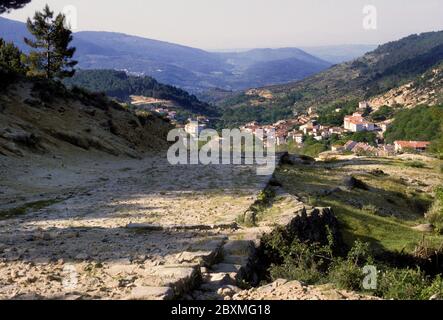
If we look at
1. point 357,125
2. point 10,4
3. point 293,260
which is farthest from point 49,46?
point 357,125

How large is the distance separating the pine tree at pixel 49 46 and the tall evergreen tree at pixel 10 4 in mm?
4383

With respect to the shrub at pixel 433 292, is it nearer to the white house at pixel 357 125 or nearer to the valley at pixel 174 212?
the valley at pixel 174 212

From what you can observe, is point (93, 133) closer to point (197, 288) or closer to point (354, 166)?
point (354, 166)

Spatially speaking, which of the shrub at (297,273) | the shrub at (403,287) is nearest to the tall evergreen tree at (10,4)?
the shrub at (297,273)

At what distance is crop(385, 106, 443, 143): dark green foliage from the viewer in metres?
93.2

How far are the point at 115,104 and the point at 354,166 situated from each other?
1732 centimetres

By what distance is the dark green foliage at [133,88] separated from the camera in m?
164

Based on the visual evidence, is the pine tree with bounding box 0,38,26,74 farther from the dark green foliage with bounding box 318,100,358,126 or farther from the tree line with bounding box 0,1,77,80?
the dark green foliage with bounding box 318,100,358,126

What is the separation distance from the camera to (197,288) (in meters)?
6.89

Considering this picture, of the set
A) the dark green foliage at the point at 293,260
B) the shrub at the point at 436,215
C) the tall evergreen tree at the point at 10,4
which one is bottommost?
the shrub at the point at 436,215

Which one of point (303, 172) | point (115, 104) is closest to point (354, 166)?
point (303, 172)

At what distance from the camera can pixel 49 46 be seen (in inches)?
1374

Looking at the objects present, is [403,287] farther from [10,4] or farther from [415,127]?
[415,127]

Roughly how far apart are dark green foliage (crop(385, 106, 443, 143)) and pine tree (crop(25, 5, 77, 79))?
71798mm
